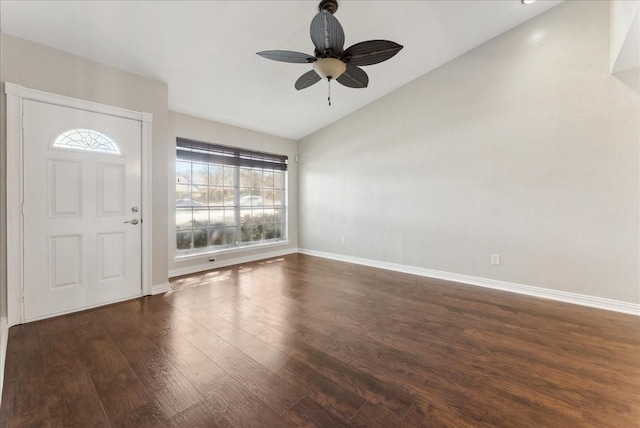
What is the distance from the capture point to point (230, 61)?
3.10 meters

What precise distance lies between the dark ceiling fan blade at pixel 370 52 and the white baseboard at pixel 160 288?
3437mm

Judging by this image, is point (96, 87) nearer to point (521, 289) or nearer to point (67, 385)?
point (67, 385)

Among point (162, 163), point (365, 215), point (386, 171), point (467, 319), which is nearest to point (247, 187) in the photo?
point (162, 163)

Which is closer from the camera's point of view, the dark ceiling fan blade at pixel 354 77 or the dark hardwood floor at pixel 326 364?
the dark hardwood floor at pixel 326 364

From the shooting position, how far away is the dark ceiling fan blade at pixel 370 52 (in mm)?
2125

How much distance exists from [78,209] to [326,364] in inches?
119

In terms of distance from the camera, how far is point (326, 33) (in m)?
2.05

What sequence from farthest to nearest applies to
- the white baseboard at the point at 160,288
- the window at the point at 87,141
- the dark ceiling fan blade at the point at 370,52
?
the white baseboard at the point at 160,288 → the window at the point at 87,141 → the dark ceiling fan blade at the point at 370,52

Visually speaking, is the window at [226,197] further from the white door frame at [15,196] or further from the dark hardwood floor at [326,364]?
the white door frame at [15,196]

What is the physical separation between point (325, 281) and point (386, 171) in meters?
2.22

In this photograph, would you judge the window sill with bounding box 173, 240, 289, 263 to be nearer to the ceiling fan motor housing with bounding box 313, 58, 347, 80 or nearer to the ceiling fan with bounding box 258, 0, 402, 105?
the ceiling fan with bounding box 258, 0, 402, 105

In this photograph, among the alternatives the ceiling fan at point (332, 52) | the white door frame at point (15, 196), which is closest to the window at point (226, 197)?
the white door frame at point (15, 196)

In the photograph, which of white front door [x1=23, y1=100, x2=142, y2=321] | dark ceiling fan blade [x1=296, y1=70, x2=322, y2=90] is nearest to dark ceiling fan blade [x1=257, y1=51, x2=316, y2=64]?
dark ceiling fan blade [x1=296, y1=70, x2=322, y2=90]

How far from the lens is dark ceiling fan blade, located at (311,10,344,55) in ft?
6.44
